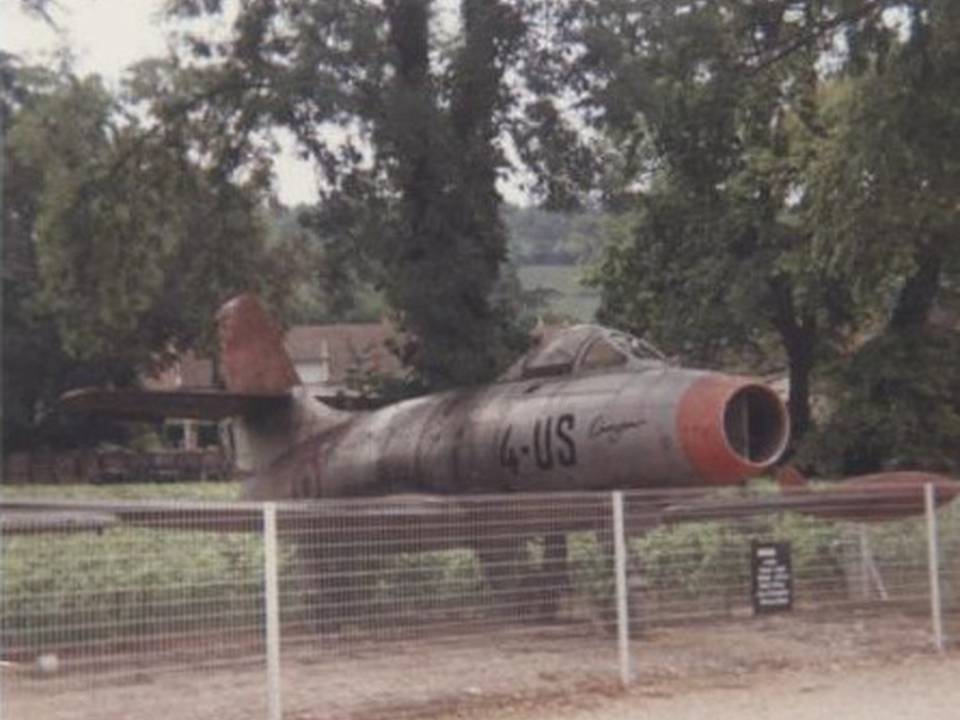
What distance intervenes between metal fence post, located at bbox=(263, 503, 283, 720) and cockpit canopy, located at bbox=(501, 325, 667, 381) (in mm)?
5552

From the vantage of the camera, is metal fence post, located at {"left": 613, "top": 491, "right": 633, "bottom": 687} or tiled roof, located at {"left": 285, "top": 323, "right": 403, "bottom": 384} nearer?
metal fence post, located at {"left": 613, "top": 491, "right": 633, "bottom": 687}

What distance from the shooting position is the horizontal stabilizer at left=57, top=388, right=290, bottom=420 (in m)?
16.7

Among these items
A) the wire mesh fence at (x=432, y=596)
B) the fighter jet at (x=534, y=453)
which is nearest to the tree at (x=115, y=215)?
the fighter jet at (x=534, y=453)

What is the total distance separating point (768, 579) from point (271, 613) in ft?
17.4

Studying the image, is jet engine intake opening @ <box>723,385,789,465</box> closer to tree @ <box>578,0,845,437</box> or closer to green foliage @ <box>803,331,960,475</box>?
tree @ <box>578,0,845,437</box>

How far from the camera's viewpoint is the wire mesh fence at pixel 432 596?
33.1 feet

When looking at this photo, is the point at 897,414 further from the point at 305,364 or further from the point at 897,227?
the point at 305,364

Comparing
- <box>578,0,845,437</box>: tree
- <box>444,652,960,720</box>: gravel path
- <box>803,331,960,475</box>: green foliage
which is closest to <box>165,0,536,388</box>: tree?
<box>578,0,845,437</box>: tree

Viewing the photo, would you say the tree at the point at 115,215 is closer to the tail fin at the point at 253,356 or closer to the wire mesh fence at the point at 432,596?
the tail fin at the point at 253,356

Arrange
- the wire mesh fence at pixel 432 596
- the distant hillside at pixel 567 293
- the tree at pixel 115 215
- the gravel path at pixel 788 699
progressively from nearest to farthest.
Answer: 1. the wire mesh fence at pixel 432 596
2. the gravel path at pixel 788 699
3. the tree at pixel 115 215
4. the distant hillside at pixel 567 293

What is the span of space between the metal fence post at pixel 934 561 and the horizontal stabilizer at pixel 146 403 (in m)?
8.12

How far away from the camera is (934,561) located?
14625mm

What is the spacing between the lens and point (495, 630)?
1191cm

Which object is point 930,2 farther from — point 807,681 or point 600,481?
point 807,681
